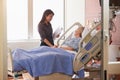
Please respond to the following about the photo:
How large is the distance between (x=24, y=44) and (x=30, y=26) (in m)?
0.40

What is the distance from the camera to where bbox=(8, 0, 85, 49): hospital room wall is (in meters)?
4.63

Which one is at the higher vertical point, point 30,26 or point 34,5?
point 34,5

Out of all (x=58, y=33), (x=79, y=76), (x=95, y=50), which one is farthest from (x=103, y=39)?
(x=58, y=33)

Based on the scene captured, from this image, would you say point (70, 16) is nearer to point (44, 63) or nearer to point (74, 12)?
point (74, 12)

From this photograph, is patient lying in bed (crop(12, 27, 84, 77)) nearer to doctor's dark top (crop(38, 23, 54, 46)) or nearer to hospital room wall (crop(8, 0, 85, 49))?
doctor's dark top (crop(38, 23, 54, 46))

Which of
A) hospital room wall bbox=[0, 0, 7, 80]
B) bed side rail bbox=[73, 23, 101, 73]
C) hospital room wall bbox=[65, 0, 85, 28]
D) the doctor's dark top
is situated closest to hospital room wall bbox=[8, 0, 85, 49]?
hospital room wall bbox=[65, 0, 85, 28]

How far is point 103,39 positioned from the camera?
7.04ft

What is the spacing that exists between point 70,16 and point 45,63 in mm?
2368

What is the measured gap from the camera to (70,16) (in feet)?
16.6

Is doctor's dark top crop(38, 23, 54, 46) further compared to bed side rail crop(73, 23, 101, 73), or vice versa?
doctor's dark top crop(38, 23, 54, 46)

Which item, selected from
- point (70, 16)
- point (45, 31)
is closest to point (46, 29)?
point (45, 31)

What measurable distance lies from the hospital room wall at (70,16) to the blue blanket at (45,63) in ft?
5.89

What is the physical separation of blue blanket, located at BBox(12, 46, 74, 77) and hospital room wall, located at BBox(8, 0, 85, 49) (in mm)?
1794

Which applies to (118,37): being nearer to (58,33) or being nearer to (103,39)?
(103,39)
